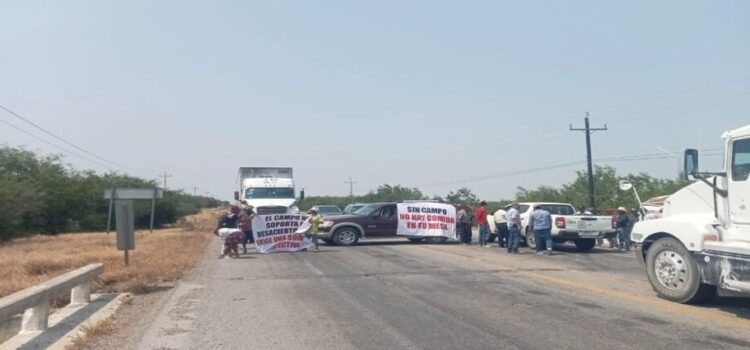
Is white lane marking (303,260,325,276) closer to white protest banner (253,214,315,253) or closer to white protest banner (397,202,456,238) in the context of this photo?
white protest banner (253,214,315,253)

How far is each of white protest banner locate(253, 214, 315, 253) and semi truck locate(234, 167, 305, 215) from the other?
10.8m

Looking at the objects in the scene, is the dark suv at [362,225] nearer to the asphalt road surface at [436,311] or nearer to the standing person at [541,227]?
the standing person at [541,227]

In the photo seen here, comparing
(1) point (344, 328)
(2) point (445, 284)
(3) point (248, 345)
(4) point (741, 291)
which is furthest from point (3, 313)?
(4) point (741, 291)

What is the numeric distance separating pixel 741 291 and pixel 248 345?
597cm

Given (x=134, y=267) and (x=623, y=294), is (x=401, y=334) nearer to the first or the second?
(x=623, y=294)

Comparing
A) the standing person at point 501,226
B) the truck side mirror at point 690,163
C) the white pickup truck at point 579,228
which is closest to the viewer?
the truck side mirror at point 690,163

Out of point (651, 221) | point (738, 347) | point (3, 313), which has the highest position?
point (651, 221)

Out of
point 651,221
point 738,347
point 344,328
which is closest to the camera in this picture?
point 738,347

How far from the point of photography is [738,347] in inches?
285

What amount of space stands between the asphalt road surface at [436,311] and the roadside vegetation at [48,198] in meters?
25.7

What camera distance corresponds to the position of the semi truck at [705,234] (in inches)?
363

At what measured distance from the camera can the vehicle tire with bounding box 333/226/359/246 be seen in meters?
25.7

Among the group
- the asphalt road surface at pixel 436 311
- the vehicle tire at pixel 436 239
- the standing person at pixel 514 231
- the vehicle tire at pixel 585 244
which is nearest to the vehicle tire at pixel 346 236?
the vehicle tire at pixel 436 239

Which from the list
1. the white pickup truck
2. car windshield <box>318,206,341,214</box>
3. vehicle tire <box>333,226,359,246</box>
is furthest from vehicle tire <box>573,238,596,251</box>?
car windshield <box>318,206,341,214</box>
